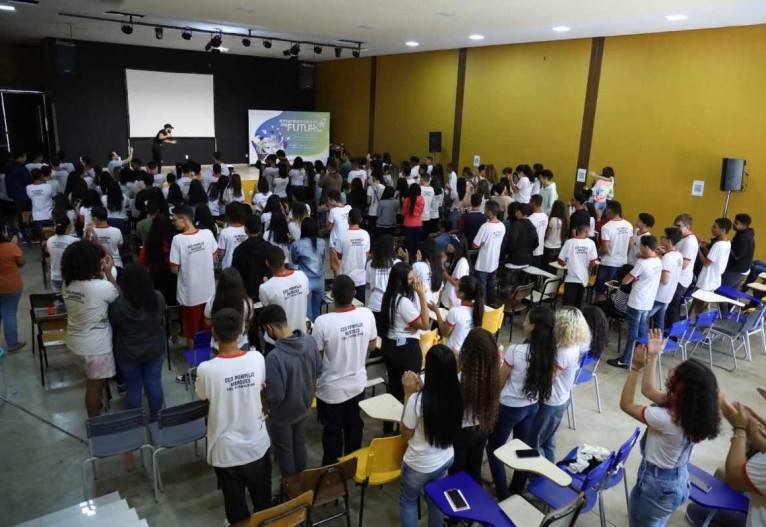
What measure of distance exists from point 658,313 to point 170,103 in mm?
13417

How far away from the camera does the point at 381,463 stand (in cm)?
319

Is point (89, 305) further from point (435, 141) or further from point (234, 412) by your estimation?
point (435, 141)

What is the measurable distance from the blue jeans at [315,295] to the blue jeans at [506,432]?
249cm

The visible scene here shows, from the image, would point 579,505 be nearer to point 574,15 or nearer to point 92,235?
point 92,235

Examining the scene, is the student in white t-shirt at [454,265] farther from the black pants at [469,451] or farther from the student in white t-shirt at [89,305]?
the student in white t-shirt at [89,305]

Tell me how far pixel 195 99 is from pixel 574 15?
11175 millimetres

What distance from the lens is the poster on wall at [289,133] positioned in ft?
45.6

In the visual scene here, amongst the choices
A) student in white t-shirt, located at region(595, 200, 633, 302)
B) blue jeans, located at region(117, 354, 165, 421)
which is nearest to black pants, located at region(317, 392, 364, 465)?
blue jeans, located at region(117, 354, 165, 421)

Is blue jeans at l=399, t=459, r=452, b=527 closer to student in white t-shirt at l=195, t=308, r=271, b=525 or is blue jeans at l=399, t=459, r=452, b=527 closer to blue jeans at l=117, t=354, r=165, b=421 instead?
student in white t-shirt at l=195, t=308, r=271, b=525

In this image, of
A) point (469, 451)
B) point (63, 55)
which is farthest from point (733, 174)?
point (63, 55)

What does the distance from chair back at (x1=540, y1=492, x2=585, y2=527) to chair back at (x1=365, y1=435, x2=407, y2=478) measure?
91 centimetres

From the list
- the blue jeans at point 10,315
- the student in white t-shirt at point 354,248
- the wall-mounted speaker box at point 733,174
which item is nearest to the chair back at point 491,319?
the student in white t-shirt at point 354,248

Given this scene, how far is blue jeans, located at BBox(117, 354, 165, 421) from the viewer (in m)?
3.85

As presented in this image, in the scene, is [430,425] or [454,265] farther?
[454,265]
